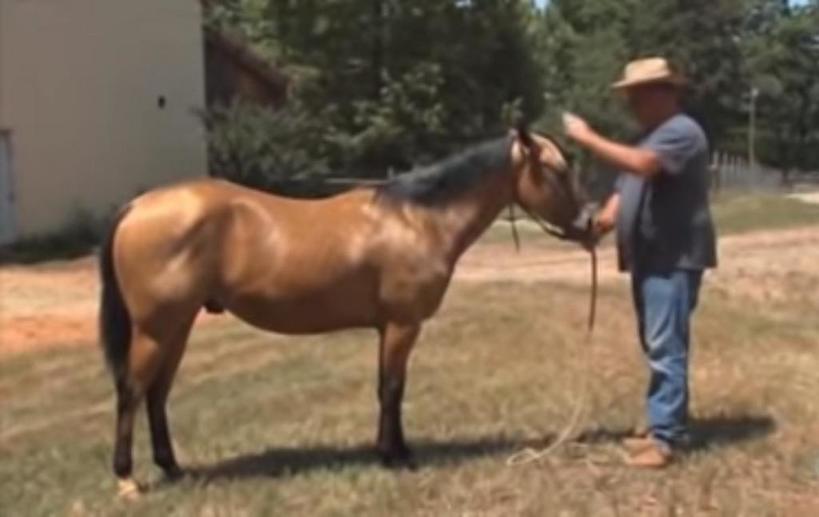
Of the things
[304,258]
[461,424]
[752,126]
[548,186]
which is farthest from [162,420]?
[752,126]

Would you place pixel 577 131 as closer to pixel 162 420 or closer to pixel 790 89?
pixel 162 420

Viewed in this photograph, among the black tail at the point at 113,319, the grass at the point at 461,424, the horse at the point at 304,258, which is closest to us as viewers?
the grass at the point at 461,424

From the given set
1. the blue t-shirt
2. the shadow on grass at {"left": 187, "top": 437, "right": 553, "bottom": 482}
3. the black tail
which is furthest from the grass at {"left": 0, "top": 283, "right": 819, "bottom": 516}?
the blue t-shirt

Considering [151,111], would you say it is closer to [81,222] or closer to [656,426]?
[81,222]

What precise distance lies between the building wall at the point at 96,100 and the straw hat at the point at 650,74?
24.3m

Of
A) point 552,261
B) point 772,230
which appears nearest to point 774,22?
point 772,230

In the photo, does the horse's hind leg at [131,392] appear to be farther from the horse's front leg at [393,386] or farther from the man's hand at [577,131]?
the man's hand at [577,131]

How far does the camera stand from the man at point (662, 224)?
683cm

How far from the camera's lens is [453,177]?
290 inches

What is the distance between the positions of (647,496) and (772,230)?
25.2 metres

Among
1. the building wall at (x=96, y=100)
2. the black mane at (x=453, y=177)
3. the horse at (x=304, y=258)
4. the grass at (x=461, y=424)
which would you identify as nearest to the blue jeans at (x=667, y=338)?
the grass at (x=461, y=424)

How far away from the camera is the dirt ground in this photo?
17234 mm

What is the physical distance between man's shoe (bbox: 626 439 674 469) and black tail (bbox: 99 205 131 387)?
2291 millimetres

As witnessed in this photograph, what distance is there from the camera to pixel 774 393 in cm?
880
